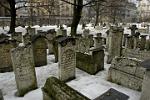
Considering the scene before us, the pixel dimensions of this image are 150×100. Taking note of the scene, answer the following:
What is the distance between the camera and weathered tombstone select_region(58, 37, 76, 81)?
6020 millimetres

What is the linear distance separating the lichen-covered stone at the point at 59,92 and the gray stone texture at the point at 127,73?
246 cm

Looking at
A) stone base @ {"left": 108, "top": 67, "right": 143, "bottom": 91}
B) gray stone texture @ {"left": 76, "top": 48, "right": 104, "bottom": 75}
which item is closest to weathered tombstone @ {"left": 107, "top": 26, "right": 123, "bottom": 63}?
gray stone texture @ {"left": 76, "top": 48, "right": 104, "bottom": 75}

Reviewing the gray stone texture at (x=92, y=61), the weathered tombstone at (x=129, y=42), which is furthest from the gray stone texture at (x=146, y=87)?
the weathered tombstone at (x=129, y=42)

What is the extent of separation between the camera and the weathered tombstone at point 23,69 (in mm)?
5473

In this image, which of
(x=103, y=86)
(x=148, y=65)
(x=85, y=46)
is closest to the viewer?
(x=148, y=65)

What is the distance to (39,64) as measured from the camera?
8047 millimetres

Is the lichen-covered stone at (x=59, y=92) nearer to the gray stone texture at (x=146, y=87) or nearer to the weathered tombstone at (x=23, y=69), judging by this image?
the weathered tombstone at (x=23, y=69)

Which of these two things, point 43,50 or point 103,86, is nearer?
point 103,86

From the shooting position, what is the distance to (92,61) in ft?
22.4

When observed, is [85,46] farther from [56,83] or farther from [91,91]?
[56,83]

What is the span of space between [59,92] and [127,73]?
106 inches

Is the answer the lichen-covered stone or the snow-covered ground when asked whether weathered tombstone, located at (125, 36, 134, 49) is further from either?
the lichen-covered stone

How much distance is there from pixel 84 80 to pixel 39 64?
8.36 ft

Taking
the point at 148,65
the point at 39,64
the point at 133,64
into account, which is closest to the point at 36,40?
the point at 39,64
